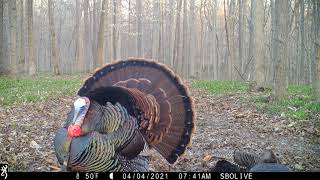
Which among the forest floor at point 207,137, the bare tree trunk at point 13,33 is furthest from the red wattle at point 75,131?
the bare tree trunk at point 13,33

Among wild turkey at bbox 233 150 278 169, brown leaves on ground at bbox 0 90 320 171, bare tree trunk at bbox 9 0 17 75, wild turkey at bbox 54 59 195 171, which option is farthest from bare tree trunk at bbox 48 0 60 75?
wild turkey at bbox 54 59 195 171

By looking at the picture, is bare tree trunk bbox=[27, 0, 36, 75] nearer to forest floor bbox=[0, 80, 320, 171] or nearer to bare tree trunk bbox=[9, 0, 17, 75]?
bare tree trunk bbox=[9, 0, 17, 75]

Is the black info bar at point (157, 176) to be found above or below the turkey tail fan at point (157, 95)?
below

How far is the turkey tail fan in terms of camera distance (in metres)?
4.17

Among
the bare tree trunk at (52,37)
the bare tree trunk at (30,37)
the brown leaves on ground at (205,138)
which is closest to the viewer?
the brown leaves on ground at (205,138)

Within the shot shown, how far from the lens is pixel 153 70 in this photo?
4.18 meters

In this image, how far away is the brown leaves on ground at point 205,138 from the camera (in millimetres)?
5945

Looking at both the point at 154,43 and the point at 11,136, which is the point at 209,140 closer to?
the point at 11,136

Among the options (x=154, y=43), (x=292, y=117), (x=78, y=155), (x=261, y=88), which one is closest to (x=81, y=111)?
(x=78, y=155)

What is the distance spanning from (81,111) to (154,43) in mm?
41561

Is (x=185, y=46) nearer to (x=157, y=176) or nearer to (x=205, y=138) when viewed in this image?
(x=205, y=138)

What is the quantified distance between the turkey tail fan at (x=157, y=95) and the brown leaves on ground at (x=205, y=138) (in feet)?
1.81

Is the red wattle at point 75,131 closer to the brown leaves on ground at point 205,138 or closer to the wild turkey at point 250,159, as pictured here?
the brown leaves on ground at point 205,138

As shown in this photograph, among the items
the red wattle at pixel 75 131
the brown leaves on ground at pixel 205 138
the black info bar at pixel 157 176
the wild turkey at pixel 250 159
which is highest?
the red wattle at pixel 75 131
